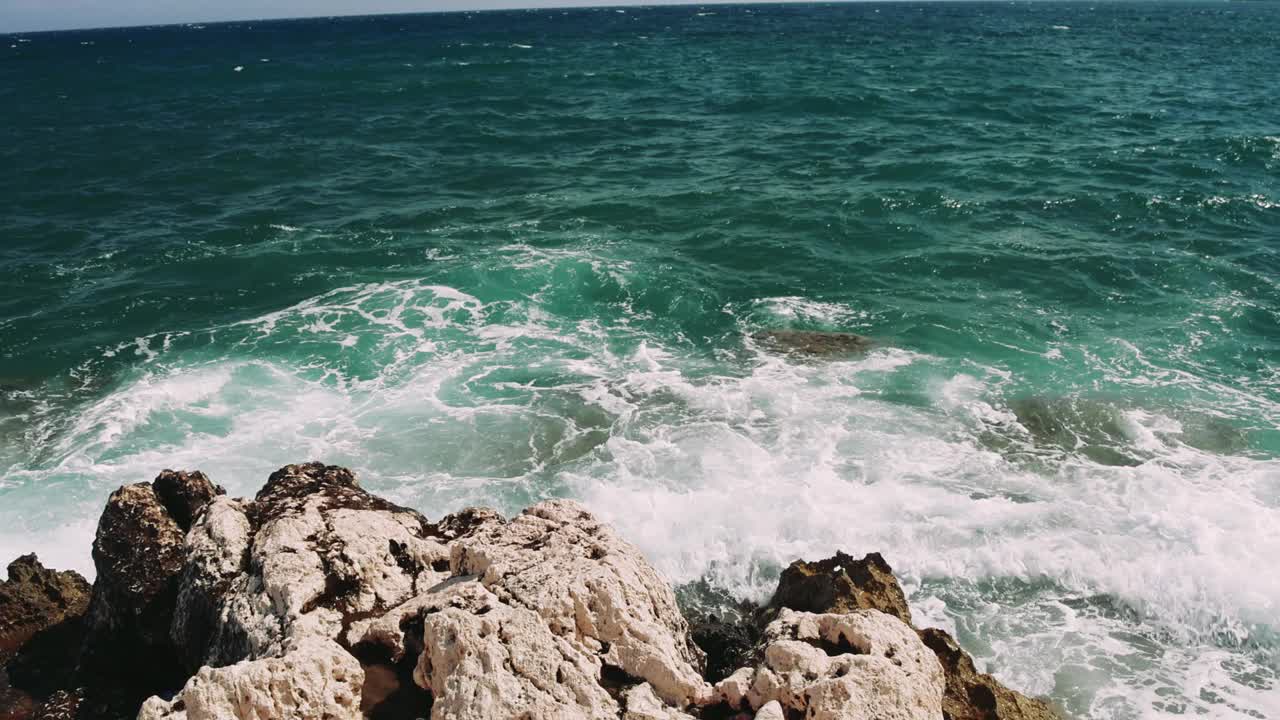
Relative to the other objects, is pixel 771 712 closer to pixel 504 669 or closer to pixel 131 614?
pixel 504 669

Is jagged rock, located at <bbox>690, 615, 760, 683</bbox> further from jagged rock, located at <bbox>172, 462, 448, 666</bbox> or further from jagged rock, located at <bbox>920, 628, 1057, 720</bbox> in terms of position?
jagged rock, located at <bbox>172, 462, 448, 666</bbox>

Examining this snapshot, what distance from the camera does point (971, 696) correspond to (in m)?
8.30

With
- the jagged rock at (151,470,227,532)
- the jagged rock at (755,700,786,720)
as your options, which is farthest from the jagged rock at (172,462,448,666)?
the jagged rock at (755,700,786,720)

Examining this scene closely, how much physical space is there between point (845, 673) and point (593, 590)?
2545 mm

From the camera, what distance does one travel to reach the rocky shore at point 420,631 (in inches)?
280

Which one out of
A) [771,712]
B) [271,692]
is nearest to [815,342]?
[771,712]

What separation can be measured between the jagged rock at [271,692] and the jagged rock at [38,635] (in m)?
3.54

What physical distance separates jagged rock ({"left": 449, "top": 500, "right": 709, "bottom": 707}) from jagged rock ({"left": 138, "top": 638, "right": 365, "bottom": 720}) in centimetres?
167

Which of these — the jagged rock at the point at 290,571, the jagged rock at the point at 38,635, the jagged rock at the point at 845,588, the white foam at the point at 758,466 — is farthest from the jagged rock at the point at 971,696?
the jagged rock at the point at 38,635

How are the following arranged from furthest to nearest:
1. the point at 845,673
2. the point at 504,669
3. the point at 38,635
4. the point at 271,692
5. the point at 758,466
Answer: the point at 758,466, the point at 38,635, the point at 845,673, the point at 504,669, the point at 271,692

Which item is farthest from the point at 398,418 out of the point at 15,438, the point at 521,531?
the point at 521,531

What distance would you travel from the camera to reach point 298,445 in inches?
690

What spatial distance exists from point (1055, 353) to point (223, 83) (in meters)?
71.9

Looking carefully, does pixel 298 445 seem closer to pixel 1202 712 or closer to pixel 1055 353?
pixel 1202 712
